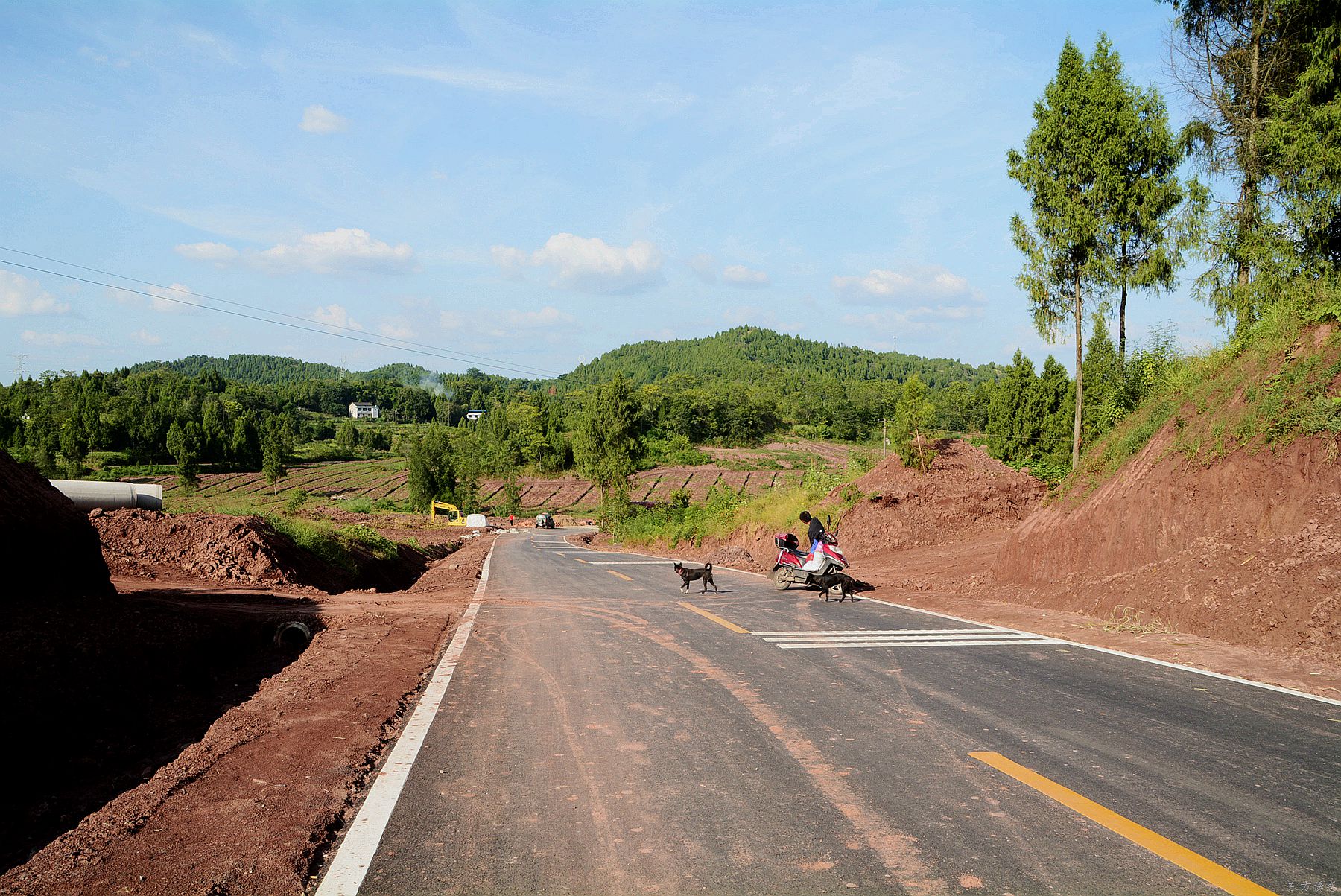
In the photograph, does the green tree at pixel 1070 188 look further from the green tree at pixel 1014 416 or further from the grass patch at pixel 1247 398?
the green tree at pixel 1014 416

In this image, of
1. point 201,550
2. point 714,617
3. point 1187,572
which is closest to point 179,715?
point 714,617

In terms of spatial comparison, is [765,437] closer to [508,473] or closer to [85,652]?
[508,473]

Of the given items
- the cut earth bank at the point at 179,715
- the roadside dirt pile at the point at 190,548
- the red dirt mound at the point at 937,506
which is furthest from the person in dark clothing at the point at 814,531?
the roadside dirt pile at the point at 190,548

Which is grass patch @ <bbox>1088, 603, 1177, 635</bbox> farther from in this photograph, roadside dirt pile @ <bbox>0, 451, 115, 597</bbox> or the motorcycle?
roadside dirt pile @ <bbox>0, 451, 115, 597</bbox>

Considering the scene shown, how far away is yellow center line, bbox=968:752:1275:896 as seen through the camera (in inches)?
134

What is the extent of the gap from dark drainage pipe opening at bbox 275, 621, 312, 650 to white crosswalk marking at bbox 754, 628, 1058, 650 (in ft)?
21.9

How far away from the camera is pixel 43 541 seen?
10.3 metres

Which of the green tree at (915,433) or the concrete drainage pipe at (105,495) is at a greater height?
the green tree at (915,433)

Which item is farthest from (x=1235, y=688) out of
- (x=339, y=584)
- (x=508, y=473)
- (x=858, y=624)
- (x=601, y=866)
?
(x=508, y=473)

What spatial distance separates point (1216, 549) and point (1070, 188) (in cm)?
1389

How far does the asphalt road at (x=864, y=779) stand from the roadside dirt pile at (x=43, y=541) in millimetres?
6056

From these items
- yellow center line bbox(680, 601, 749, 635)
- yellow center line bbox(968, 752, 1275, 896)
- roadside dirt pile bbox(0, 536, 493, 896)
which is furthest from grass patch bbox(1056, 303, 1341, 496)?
roadside dirt pile bbox(0, 536, 493, 896)

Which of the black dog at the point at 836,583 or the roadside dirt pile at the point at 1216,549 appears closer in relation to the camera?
the roadside dirt pile at the point at 1216,549

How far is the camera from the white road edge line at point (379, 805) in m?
3.55
